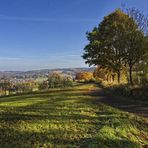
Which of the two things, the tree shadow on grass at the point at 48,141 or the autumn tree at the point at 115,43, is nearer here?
the tree shadow on grass at the point at 48,141

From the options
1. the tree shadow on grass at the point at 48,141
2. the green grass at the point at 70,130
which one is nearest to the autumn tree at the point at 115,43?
the green grass at the point at 70,130

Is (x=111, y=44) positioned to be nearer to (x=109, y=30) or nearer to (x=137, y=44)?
(x=109, y=30)

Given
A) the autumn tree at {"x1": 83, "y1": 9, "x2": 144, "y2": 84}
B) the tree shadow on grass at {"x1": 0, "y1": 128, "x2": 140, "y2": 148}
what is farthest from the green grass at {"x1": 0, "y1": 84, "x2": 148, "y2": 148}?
the autumn tree at {"x1": 83, "y1": 9, "x2": 144, "y2": 84}

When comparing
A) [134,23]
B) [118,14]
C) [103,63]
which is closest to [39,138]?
[134,23]

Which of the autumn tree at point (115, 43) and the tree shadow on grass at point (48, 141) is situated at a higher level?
the autumn tree at point (115, 43)

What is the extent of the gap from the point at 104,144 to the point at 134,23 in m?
25.6

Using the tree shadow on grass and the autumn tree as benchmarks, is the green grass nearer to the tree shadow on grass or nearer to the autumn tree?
the tree shadow on grass

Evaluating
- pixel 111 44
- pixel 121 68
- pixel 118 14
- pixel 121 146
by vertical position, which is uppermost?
→ pixel 118 14

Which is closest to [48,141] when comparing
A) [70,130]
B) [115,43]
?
[70,130]

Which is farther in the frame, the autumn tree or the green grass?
the autumn tree

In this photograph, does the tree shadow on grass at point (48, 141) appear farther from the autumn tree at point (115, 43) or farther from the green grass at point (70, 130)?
the autumn tree at point (115, 43)

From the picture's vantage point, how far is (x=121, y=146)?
907 centimetres

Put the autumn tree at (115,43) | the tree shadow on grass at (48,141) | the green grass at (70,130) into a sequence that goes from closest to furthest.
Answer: the tree shadow on grass at (48,141) → the green grass at (70,130) → the autumn tree at (115,43)

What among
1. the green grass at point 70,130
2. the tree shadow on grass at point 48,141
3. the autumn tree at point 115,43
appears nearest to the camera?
the tree shadow on grass at point 48,141
